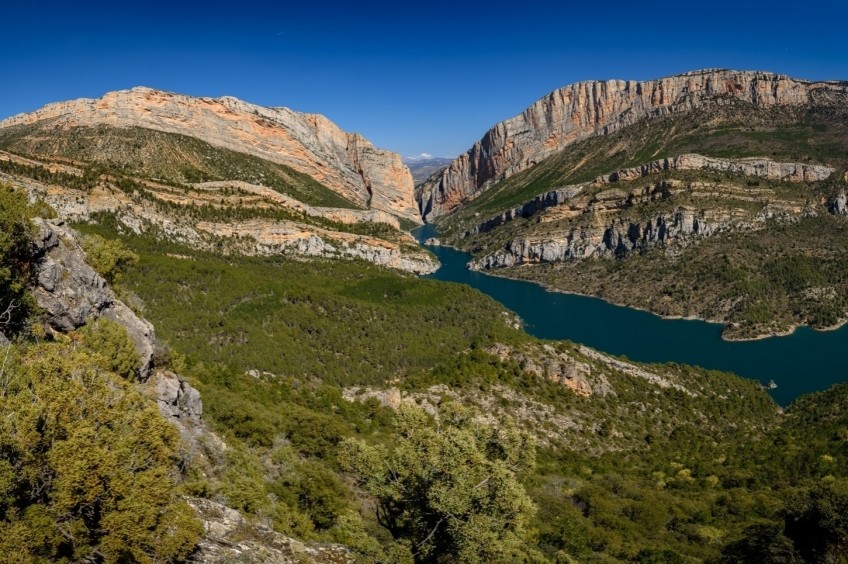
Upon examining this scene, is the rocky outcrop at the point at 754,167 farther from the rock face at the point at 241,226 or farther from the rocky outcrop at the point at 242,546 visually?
the rocky outcrop at the point at 242,546

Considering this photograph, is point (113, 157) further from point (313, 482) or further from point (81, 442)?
point (81, 442)

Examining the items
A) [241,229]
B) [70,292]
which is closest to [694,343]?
[241,229]

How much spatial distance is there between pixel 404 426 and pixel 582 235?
18937 centimetres

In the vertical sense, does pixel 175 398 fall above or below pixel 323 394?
above

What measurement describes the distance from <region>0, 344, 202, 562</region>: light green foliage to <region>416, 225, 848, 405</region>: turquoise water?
94.6 meters

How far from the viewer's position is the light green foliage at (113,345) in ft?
62.0

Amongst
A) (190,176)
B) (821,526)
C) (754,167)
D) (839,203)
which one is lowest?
(821,526)

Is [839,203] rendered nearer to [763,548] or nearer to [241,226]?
[241,226]

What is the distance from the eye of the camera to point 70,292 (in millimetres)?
21203

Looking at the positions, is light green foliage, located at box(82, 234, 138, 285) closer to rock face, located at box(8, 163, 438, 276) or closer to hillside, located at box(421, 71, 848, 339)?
rock face, located at box(8, 163, 438, 276)

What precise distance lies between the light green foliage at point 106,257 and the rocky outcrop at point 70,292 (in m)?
3.35

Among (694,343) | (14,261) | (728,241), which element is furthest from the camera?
(728,241)

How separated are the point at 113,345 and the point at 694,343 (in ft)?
386

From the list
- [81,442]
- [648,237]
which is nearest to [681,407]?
[81,442]
